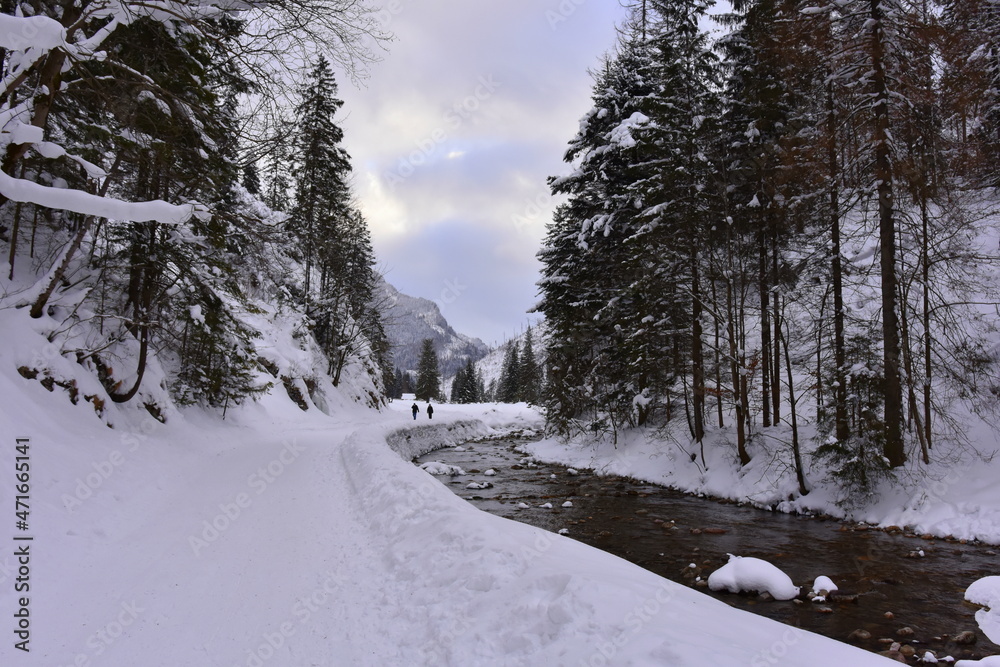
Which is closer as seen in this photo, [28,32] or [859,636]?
[28,32]

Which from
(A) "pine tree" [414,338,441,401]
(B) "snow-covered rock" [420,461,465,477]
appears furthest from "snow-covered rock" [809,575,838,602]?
(A) "pine tree" [414,338,441,401]

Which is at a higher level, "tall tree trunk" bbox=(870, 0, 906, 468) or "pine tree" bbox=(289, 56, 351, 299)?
"pine tree" bbox=(289, 56, 351, 299)

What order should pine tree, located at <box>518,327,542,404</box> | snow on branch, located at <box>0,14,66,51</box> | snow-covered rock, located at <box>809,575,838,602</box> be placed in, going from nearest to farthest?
snow on branch, located at <box>0,14,66,51</box>
snow-covered rock, located at <box>809,575,838,602</box>
pine tree, located at <box>518,327,542,404</box>

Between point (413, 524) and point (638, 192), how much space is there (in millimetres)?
13484

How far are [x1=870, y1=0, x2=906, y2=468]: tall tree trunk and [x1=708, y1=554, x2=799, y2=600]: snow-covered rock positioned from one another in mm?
5629

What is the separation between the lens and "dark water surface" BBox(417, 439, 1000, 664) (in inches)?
223

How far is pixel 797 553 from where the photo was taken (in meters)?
8.33

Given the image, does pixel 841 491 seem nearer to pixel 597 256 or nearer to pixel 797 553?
pixel 797 553

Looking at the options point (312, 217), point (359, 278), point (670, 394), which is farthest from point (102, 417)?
point (359, 278)

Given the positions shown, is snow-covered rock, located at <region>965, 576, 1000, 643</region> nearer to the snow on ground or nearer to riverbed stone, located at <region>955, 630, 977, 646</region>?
riverbed stone, located at <region>955, 630, 977, 646</region>

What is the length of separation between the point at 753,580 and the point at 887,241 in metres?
8.26

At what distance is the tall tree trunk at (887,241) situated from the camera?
10266 millimetres

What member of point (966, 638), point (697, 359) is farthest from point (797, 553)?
point (697, 359)

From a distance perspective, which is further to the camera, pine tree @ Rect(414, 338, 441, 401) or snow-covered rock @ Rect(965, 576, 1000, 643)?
pine tree @ Rect(414, 338, 441, 401)
